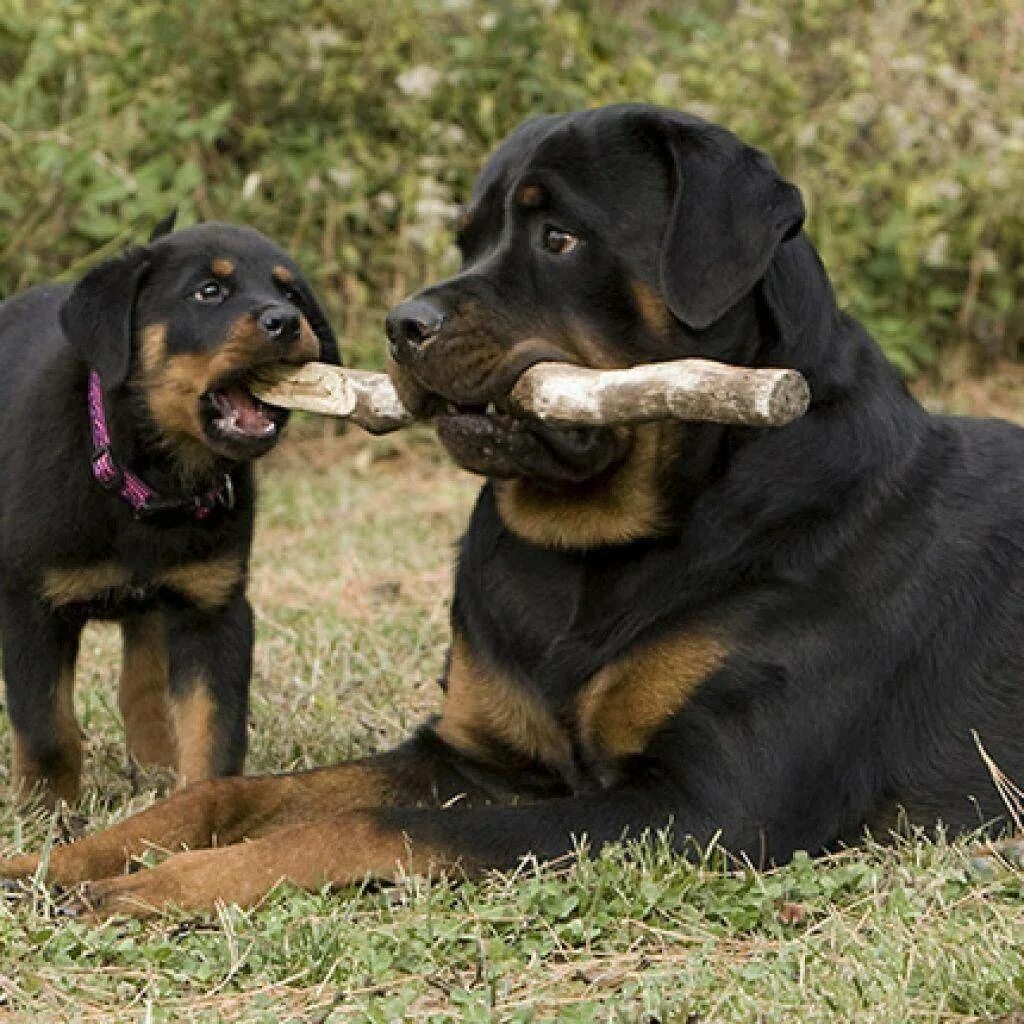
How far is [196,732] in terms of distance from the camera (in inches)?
164

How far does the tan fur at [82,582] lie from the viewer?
4.09 metres

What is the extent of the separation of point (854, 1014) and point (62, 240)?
6067 millimetres

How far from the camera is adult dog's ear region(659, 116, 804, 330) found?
3244mm

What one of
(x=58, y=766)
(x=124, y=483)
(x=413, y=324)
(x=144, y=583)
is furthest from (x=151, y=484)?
(x=413, y=324)

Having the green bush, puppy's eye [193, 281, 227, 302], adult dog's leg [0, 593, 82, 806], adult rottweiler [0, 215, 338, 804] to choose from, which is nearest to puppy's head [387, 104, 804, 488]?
adult rottweiler [0, 215, 338, 804]

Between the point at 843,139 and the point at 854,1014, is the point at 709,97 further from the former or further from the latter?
the point at 854,1014

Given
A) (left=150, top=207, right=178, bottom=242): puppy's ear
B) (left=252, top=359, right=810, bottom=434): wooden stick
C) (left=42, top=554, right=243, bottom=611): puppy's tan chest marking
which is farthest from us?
(left=150, top=207, right=178, bottom=242): puppy's ear

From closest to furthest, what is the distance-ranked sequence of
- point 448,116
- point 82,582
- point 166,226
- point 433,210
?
point 82,582 < point 166,226 < point 433,210 < point 448,116

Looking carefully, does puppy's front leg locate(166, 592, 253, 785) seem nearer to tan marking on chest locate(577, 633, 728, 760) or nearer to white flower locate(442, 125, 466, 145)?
tan marking on chest locate(577, 633, 728, 760)

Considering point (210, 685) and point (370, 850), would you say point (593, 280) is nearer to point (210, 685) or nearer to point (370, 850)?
point (370, 850)

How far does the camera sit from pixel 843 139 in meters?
8.56

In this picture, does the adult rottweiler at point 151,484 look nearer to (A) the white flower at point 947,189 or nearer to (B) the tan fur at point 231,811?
(B) the tan fur at point 231,811

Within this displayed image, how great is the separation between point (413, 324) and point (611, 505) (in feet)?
1.55

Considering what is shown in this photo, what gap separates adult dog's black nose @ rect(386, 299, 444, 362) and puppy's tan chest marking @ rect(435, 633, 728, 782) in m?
0.63
